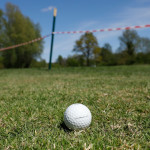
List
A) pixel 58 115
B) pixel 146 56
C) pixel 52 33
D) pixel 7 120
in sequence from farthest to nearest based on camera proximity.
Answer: pixel 146 56, pixel 52 33, pixel 58 115, pixel 7 120

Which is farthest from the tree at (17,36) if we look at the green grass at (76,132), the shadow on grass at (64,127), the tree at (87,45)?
the shadow on grass at (64,127)

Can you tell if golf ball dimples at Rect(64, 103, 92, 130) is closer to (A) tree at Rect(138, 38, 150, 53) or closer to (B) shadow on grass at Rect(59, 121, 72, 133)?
(B) shadow on grass at Rect(59, 121, 72, 133)

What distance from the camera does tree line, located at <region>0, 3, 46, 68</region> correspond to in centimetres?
2364

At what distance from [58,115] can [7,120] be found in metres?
0.58

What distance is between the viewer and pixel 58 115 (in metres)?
2.04

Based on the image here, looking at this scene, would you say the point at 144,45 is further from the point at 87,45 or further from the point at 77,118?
the point at 77,118

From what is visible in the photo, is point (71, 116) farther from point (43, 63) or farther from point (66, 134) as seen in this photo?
point (43, 63)

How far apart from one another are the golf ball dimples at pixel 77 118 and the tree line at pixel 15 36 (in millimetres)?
23245

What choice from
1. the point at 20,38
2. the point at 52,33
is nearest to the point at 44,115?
the point at 52,33

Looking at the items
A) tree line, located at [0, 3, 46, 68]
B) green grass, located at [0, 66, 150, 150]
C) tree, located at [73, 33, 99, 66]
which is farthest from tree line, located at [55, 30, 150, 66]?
green grass, located at [0, 66, 150, 150]

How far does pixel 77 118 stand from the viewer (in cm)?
164

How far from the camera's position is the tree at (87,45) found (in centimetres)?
3184

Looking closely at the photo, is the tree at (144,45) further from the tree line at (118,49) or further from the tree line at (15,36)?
the tree line at (15,36)

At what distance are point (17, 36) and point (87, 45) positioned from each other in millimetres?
13444
